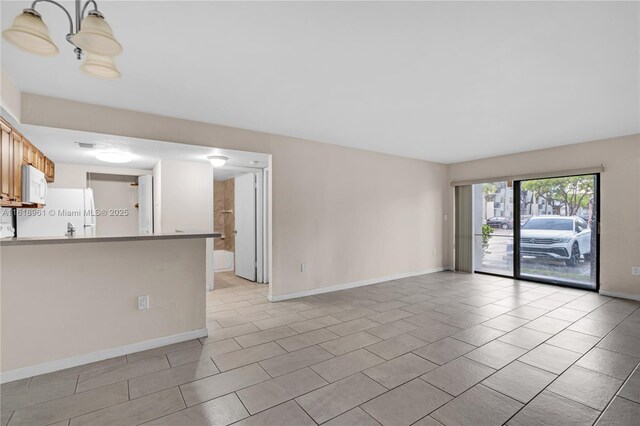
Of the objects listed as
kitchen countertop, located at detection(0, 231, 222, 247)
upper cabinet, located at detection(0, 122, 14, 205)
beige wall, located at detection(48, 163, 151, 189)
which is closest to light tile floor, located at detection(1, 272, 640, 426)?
kitchen countertop, located at detection(0, 231, 222, 247)

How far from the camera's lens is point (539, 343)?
2961 mm

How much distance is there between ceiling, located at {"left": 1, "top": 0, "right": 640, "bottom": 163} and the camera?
1829 millimetres

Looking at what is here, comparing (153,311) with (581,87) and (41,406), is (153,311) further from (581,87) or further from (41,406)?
(581,87)

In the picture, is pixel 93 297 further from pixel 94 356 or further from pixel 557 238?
pixel 557 238

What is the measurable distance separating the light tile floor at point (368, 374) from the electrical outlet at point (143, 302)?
401 mm

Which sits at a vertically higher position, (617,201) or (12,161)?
(12,161)

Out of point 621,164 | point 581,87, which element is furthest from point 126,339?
point 621,164

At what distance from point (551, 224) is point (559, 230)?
0.15 metres

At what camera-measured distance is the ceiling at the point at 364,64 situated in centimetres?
183

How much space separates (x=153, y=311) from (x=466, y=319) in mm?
3377

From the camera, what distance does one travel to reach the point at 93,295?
2660 mm

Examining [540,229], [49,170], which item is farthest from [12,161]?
[540,229]

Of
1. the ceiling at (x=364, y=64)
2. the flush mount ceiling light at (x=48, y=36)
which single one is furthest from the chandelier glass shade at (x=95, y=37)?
the ceiling at (x=364, y=64)

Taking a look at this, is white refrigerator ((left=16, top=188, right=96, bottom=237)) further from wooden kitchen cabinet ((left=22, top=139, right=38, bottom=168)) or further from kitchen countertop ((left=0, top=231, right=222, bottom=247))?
kitchen countertop ((left=0, top=231, right=222, bottom=247))
